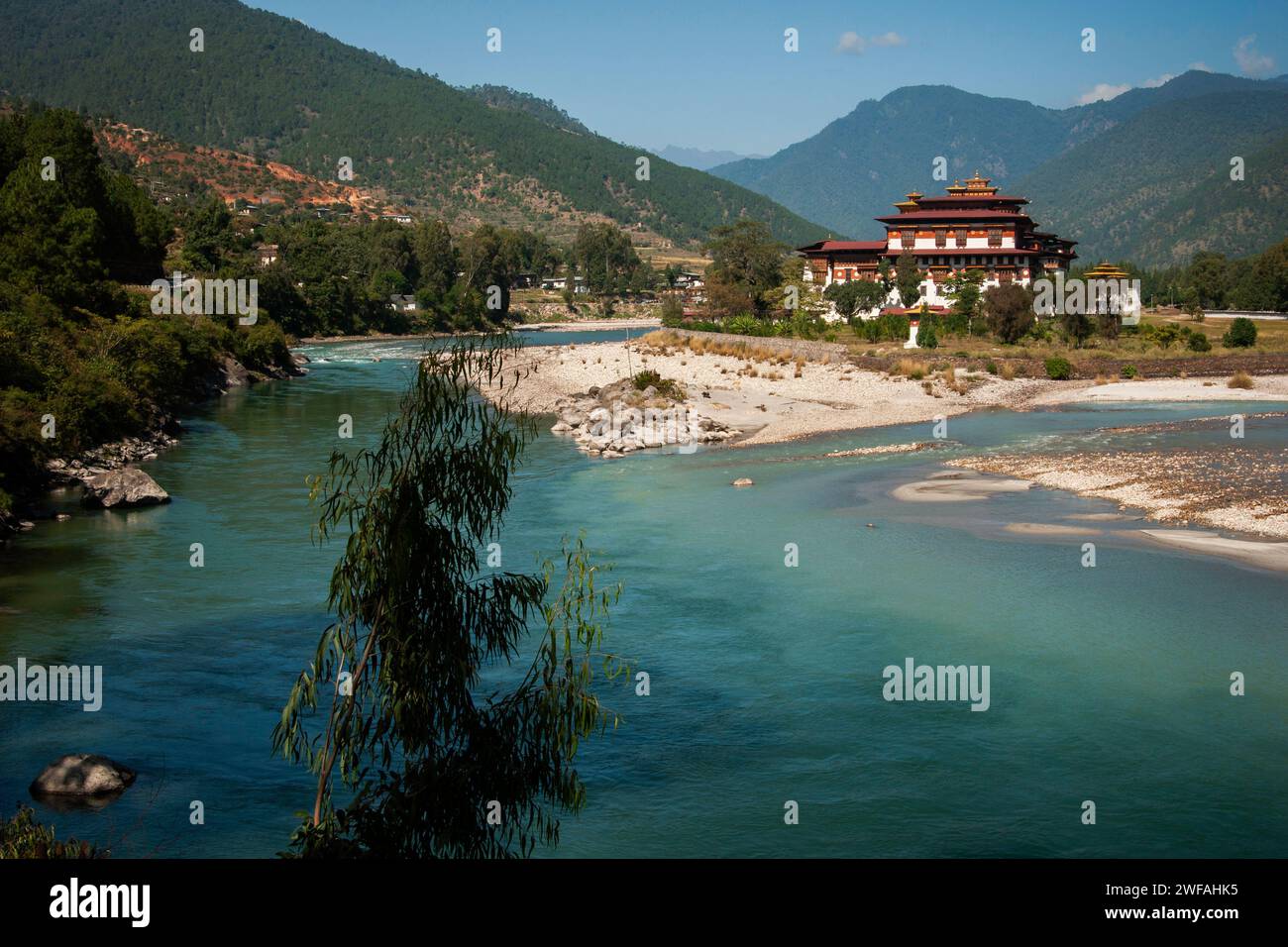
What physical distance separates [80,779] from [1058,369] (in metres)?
53.2

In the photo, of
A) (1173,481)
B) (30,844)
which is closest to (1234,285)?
(1173,481)

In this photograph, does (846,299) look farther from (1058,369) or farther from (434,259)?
(434,259)

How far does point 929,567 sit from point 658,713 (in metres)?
10.0

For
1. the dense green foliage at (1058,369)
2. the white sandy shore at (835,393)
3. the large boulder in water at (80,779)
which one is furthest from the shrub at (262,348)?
the large boulder in water at (80,779)

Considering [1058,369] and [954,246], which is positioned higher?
[954,246]

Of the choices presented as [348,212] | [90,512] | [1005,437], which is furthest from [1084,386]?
[348,212]

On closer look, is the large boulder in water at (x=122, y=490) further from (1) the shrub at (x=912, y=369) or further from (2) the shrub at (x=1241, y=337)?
(2) the shrub at (x=1241, y=337)

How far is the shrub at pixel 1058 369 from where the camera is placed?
59.8m

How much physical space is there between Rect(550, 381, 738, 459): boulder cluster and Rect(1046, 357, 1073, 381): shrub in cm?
2056

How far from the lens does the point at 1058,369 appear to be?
5972cm

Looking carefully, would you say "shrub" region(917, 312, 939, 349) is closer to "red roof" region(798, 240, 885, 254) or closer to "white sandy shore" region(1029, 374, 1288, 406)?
"white sandy shore" region(1029, 374, 1288, 406)

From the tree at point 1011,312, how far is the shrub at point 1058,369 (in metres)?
8.73

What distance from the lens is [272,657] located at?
2067cm

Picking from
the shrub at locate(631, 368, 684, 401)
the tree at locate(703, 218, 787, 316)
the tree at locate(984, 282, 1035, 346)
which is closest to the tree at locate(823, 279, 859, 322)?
the tree at locate(703, 218, 787, 316)
